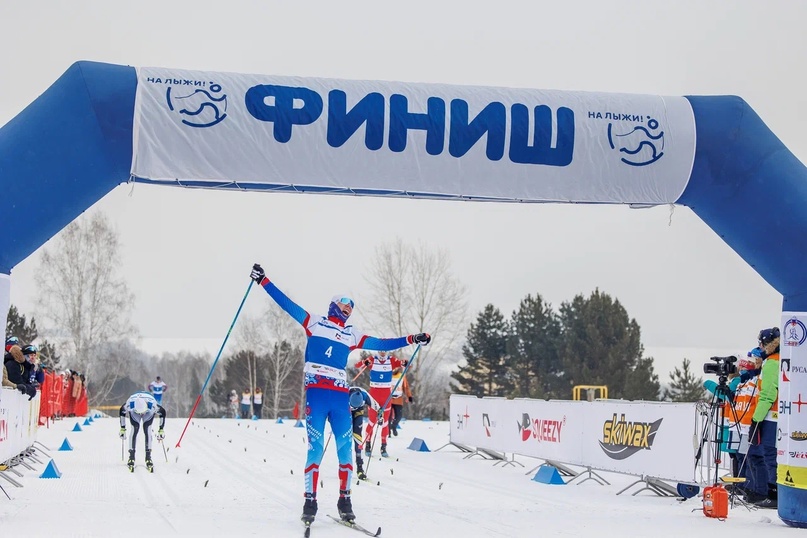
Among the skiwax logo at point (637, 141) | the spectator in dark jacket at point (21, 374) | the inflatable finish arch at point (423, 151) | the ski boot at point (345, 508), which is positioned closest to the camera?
the ski boot at point (345, 508)

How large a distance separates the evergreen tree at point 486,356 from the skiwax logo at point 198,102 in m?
58.9

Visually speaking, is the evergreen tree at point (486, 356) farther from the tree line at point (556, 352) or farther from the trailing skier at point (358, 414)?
the trailing skier at point (358, 414)

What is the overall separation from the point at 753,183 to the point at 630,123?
1443 mm

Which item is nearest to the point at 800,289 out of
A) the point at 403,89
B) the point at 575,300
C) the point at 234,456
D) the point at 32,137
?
the point at 403,89

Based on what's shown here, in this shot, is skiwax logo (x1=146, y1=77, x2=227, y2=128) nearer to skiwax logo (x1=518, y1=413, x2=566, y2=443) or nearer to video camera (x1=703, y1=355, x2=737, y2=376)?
video camera (x1=703, y1=355, x2=737, y2=376)

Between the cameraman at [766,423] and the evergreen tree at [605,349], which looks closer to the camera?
the cameraman at [766,423]

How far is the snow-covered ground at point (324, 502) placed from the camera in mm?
8883

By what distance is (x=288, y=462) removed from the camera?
1672 centimetres

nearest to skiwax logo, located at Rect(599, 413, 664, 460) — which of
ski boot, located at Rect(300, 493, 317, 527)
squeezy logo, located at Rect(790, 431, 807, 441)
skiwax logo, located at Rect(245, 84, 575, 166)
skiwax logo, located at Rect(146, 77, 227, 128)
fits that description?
squeezy logo, located at Rect(790, 431, 807, 441)

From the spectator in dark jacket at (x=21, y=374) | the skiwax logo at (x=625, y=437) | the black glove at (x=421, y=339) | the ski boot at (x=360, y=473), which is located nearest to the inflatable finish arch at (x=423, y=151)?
the black glove at (x=421, y=339)

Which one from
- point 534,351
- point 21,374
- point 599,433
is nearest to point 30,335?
point 534,351

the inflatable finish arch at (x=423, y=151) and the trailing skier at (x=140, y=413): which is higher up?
the inflatable finish arch at (x=423, y=151)

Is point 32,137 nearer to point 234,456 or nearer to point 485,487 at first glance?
point 485,487

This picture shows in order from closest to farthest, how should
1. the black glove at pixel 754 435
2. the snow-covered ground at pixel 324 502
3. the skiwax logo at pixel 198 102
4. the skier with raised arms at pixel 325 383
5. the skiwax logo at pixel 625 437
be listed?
the snow-covered ground at pixel 324 502 → the skier with raised arms at pixel 325 383 → the skiwax logo at pixel 198 102 → the black glove at pixel 754 435 → the skiwax logo at pixel 625 437
